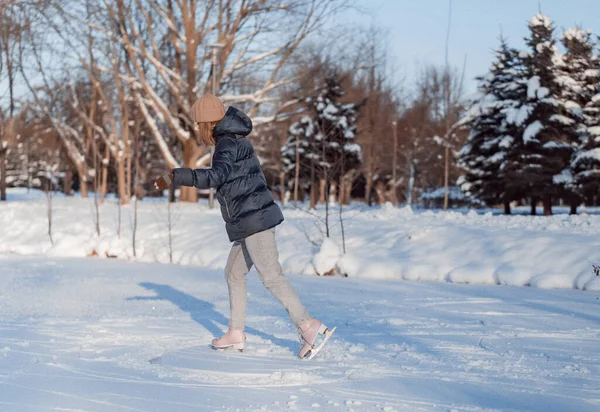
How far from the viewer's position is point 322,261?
10.5 m

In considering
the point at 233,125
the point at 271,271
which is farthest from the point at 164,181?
the point at 271,271

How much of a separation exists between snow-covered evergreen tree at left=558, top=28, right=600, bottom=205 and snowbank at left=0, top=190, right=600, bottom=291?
40.6 ft

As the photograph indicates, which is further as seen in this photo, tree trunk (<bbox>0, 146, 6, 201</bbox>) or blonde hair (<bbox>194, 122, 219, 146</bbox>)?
tree trunk (<bbox>0, 146, 6, 201</bbox>)

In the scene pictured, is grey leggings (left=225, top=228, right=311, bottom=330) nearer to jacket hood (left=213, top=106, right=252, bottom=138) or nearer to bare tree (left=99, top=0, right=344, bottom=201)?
jacket hood (left=213, top=106, right=252, bottom=138)

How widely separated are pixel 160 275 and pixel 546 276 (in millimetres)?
5465

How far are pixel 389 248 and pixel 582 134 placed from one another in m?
20.5

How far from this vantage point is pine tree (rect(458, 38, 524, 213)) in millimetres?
30375

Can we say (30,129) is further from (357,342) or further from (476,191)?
(357,342)

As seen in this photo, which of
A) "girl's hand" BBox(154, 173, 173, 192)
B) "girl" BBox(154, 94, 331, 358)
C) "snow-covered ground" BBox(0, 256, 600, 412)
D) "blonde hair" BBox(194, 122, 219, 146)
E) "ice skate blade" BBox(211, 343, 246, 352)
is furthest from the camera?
"ice skate blade" BBox(211, 343, 246, 352)

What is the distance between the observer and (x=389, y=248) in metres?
11.3

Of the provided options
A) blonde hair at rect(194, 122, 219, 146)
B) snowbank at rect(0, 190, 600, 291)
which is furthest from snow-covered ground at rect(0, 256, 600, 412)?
blonde hair at rect(194, 122, 219, 146)

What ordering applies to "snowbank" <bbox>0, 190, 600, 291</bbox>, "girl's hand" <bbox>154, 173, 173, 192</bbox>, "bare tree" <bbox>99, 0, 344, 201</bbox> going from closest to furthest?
"girl's hand" <bbox>154, 173, 173, 192</bbox> → "snowbank" <bbox>0, 190, 600, 291</bbox> → "bare tree" <bbox>99, 0, 344, 201</bbox>

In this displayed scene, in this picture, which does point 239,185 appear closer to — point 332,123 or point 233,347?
point 233,347

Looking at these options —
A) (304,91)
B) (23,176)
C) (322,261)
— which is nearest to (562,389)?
(322,261)
